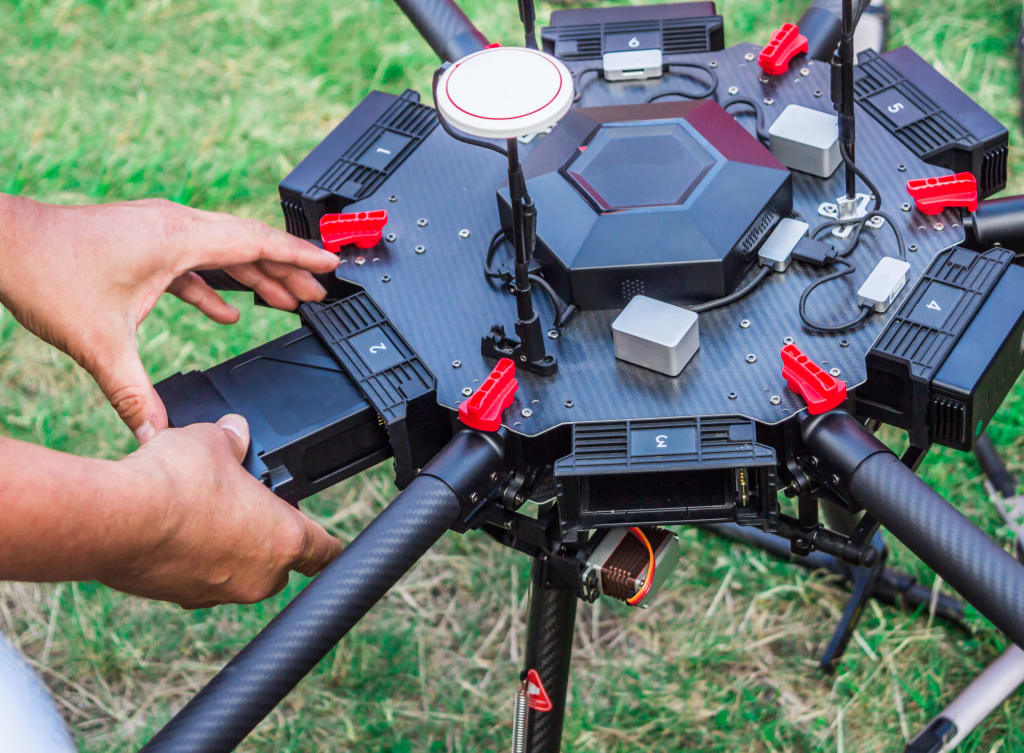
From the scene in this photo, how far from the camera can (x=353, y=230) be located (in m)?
1.70

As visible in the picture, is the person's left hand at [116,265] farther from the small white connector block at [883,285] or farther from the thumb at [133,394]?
the small white connector block at [883,285]

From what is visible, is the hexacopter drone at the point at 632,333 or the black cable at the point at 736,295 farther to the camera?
the black cable at the point at 736,295

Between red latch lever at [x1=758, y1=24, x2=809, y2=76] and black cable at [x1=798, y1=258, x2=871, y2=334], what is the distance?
1.34 ft

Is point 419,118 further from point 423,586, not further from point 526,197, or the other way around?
point 423,586

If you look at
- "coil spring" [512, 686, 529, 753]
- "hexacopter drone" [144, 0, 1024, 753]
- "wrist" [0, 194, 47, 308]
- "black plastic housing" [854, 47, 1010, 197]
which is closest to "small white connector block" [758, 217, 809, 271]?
"hexacopter drone" [144, 0, 1024, 753]

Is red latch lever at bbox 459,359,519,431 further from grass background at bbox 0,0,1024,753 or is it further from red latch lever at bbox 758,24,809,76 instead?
grass background at bbox 0,0,1024,753

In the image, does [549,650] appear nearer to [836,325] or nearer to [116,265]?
[836,325]

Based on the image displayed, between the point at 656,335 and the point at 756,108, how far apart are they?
0.51 meters

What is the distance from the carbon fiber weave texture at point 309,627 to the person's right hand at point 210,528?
135mm

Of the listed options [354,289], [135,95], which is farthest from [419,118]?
[135,95]

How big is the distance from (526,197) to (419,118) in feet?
1.90

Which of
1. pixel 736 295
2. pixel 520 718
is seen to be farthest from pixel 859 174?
pixel 520 718

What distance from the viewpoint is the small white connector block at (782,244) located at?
5.19 ft

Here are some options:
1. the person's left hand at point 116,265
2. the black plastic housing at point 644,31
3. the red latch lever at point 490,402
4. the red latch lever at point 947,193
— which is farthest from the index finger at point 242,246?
the red latch lever at point 947,193
